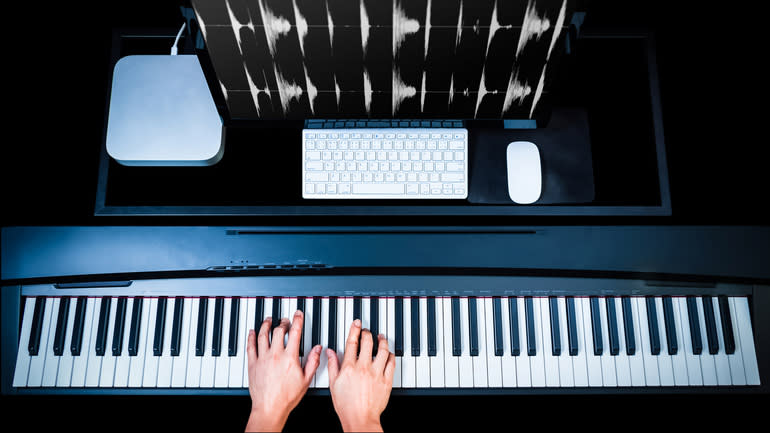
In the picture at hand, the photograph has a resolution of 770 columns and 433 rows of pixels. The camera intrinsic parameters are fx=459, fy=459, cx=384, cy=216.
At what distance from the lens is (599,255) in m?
1.29

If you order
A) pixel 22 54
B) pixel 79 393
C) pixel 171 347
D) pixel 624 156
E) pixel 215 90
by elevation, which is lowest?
pixel 79 393

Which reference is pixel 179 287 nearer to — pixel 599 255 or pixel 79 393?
pixel 79 393

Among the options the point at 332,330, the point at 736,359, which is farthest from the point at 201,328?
the point at 736,359

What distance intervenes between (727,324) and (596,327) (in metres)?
0.37

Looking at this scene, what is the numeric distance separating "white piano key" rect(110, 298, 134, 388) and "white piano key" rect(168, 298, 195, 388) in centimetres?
12

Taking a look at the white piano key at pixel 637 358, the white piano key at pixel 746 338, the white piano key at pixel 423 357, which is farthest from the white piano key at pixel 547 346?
the white piano key at pixel 746 338

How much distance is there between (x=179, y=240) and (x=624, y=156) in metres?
1.33

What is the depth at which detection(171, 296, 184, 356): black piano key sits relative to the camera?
1.29 meters

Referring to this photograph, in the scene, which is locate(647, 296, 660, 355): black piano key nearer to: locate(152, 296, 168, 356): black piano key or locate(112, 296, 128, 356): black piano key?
locate(152, 296, 168, 356): black piano key

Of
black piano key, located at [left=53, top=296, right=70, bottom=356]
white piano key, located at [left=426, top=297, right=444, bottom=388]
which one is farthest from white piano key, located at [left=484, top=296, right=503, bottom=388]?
black piano key, located at [left=53, top=296, right=70, bottom=356]

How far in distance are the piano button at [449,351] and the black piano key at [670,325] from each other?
1.96 feet

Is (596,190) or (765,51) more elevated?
(765,51)

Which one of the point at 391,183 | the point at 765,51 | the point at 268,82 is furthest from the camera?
the point at 765,51

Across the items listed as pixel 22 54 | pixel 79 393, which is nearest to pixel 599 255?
pixel 79 393
